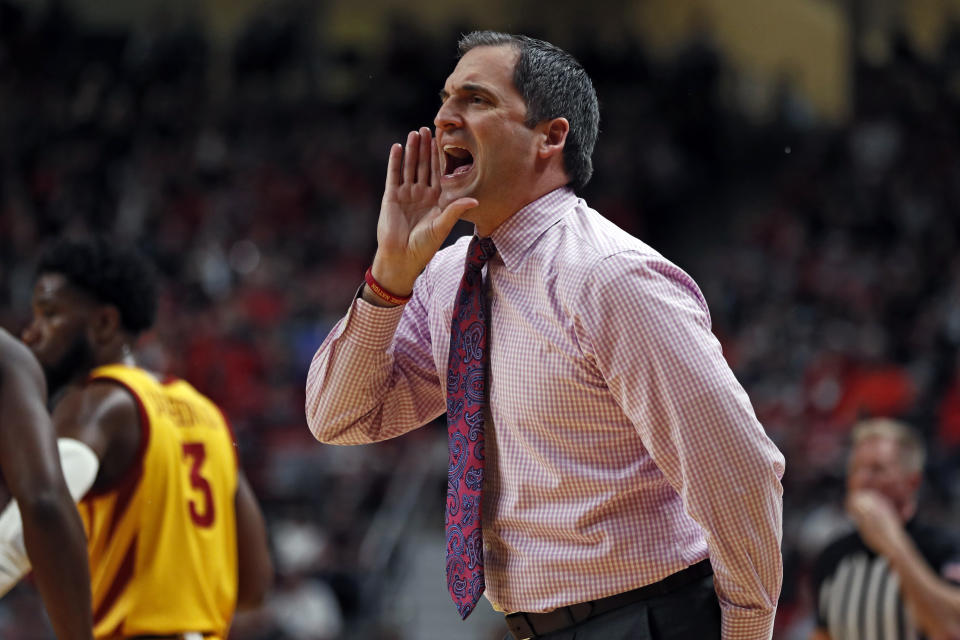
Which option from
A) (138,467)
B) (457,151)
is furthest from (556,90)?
(138,467)

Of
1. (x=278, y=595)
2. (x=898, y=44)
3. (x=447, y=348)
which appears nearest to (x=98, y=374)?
(x=447, y=348)

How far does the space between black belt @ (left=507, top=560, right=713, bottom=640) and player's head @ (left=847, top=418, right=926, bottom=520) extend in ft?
7.60

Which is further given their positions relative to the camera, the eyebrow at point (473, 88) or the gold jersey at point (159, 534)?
the gold jersey at point (159, 534)

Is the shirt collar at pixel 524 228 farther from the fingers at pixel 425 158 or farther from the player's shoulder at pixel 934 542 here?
the player's shoulder at pixel 934 542

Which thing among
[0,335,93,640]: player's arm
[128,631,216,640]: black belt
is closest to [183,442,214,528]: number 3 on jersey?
[128,631,216,640]: black belt

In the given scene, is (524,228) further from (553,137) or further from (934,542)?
(934,542)

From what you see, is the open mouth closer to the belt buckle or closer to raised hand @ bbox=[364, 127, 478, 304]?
raised hand @ bbox=[364, 127, 478, 304]

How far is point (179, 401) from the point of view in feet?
11.7

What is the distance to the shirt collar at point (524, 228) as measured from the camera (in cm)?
251

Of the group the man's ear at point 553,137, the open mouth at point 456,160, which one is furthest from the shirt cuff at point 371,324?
the man's ear at point 553,137

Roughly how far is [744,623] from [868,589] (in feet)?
7.84

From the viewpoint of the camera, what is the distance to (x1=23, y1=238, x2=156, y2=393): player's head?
Result: 11.4 ft

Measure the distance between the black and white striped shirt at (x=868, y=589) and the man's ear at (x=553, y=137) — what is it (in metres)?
2.57

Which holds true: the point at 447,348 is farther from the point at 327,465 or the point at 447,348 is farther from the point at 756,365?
the point at 756,365
